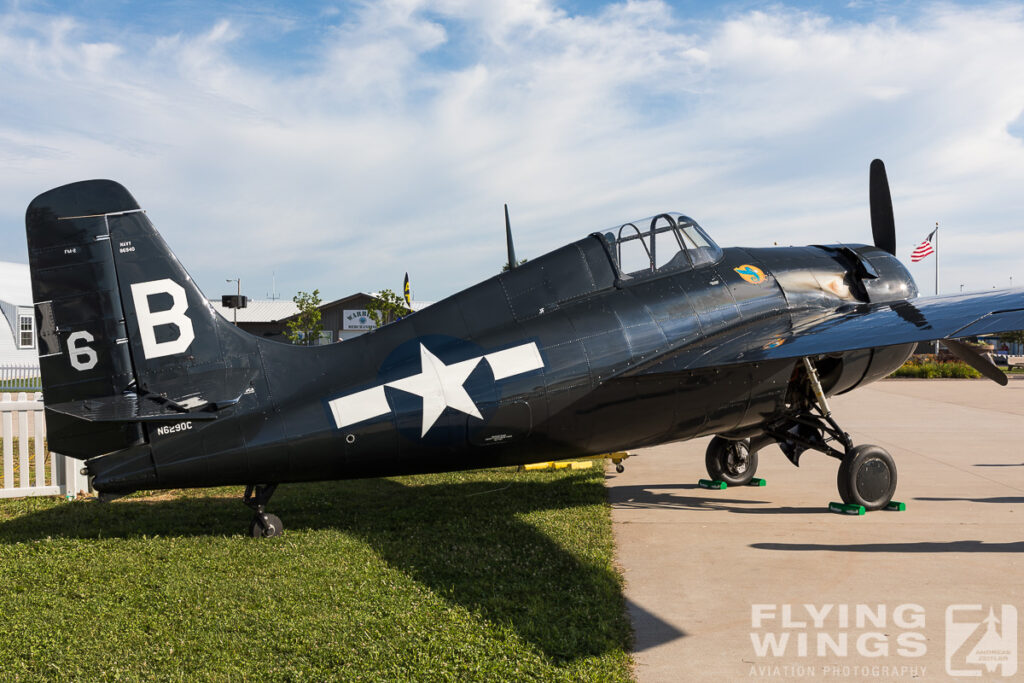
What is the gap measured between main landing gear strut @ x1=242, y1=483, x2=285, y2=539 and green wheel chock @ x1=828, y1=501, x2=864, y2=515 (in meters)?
5.66

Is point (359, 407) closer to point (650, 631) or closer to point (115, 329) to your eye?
point (115, 329)

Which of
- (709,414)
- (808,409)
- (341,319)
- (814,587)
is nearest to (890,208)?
(808,409)

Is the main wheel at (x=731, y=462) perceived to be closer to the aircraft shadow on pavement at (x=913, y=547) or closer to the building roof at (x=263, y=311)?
the aircraft shadow on pavement at (x=913, y=547)

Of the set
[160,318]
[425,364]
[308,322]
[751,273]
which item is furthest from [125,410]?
[308,322]

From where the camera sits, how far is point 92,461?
244 inches

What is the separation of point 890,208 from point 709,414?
485cm

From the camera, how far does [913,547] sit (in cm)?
636

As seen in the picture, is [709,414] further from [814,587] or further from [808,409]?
[814,587]

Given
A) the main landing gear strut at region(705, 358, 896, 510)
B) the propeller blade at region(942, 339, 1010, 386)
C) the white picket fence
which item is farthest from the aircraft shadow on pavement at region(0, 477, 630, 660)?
the propeller blade at region(942, 339, 1010, 386)

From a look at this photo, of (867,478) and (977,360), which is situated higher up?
(977,360)

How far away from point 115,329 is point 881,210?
30.9 ft

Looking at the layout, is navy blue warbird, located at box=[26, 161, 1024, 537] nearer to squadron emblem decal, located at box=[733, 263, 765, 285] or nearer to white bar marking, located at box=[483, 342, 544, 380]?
white bar marking, located at box=[483, 342, 544, 380]

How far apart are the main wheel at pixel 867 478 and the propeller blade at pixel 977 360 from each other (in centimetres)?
176

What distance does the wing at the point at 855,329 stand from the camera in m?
6.90
